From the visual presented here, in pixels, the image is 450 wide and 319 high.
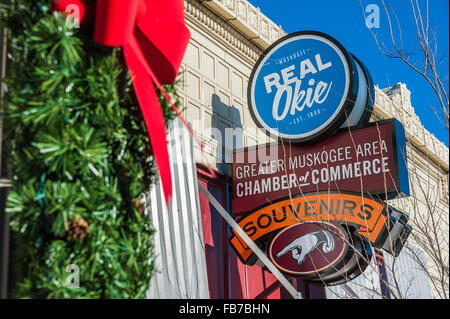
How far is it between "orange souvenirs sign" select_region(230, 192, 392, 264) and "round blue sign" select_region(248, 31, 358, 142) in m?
0.94

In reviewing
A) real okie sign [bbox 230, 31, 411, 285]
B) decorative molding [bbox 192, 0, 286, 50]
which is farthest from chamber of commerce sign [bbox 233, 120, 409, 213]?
decorative molding [bbox 192, 0, 286, 50]

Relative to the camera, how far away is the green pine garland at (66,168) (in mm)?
2658

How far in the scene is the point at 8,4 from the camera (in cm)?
304

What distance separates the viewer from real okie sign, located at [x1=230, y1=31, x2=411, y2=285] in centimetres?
731

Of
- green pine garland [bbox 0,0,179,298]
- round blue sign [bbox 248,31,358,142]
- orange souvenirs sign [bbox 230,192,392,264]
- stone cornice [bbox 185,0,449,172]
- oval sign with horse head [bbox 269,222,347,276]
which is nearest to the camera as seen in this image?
green pine garland [bbox 0,0,179,298]

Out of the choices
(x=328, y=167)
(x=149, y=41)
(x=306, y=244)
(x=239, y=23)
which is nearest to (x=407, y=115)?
(x=239, y=23)

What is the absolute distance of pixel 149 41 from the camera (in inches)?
136

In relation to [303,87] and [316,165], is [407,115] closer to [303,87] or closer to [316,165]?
[303,87]

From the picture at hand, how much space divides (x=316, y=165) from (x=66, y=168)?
5.71m

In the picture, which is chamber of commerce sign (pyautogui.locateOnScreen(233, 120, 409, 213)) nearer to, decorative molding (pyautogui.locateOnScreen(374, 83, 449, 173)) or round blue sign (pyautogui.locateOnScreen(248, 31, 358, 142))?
round blue sign (pyautogui.locateOnScreen(248, 31, 358, 142))
